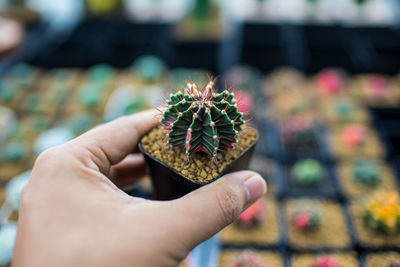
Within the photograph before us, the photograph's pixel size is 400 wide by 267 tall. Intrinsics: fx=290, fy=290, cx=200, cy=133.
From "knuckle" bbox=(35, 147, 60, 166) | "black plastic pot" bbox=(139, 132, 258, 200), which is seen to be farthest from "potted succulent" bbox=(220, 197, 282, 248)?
"knuckle" bbox=(35, 147, 60, 166)

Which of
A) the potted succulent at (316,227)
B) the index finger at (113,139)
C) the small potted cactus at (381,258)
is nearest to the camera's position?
the index finger at (113,139)

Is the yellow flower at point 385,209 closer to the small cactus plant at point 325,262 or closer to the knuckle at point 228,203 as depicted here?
the small cactus plant at point 325,262

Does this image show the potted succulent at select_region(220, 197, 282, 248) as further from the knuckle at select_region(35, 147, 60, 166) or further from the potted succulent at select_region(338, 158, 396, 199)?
the knuckle at select_region(35, 147, 60, 166)

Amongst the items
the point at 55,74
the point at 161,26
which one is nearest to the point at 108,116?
the point at 55,74

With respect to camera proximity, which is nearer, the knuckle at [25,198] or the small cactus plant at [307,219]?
the knuckle at [25,198]

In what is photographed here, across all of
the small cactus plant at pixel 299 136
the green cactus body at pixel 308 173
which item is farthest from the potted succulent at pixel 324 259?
the small cactus plant at pixel 299 136

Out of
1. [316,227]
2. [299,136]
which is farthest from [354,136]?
[316,227]

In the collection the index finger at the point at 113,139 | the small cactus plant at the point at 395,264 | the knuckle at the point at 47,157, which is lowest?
the small cactus plant at the point at 395,264
